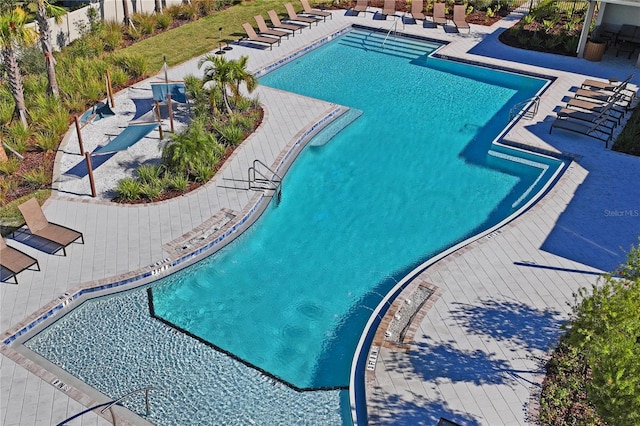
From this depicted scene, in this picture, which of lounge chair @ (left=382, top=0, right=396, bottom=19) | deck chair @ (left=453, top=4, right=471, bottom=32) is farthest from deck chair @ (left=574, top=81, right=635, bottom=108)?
lounge chair @ (left=382, top=0, right=396, bottom=19)

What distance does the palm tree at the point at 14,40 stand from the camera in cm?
1730

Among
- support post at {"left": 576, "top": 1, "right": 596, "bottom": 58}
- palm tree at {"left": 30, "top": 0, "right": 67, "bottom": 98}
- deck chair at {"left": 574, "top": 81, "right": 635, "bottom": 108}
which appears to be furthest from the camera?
support post at {"left": 576, "top": 1, "right": 596, "bottom": 58}

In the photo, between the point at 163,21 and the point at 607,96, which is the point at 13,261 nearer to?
the point at 163,21

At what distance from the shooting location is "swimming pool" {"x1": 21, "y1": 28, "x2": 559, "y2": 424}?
38.4 ft

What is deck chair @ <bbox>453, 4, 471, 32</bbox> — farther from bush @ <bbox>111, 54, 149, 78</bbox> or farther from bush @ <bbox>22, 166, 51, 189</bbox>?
bush @ <bbox>22, 166, 51, 189</bbox>

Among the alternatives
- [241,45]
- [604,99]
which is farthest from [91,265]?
[604,99]

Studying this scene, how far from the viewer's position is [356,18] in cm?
2962

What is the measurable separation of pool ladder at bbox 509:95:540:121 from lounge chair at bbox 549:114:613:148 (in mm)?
1037

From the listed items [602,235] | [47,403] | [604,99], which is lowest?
[47,403]

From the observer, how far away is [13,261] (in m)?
13.4

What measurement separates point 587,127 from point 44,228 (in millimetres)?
15704

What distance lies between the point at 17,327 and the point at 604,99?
1850cm

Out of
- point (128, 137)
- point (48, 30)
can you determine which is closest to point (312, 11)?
point (48, 30)

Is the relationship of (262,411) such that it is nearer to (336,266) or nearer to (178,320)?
(178,320)
